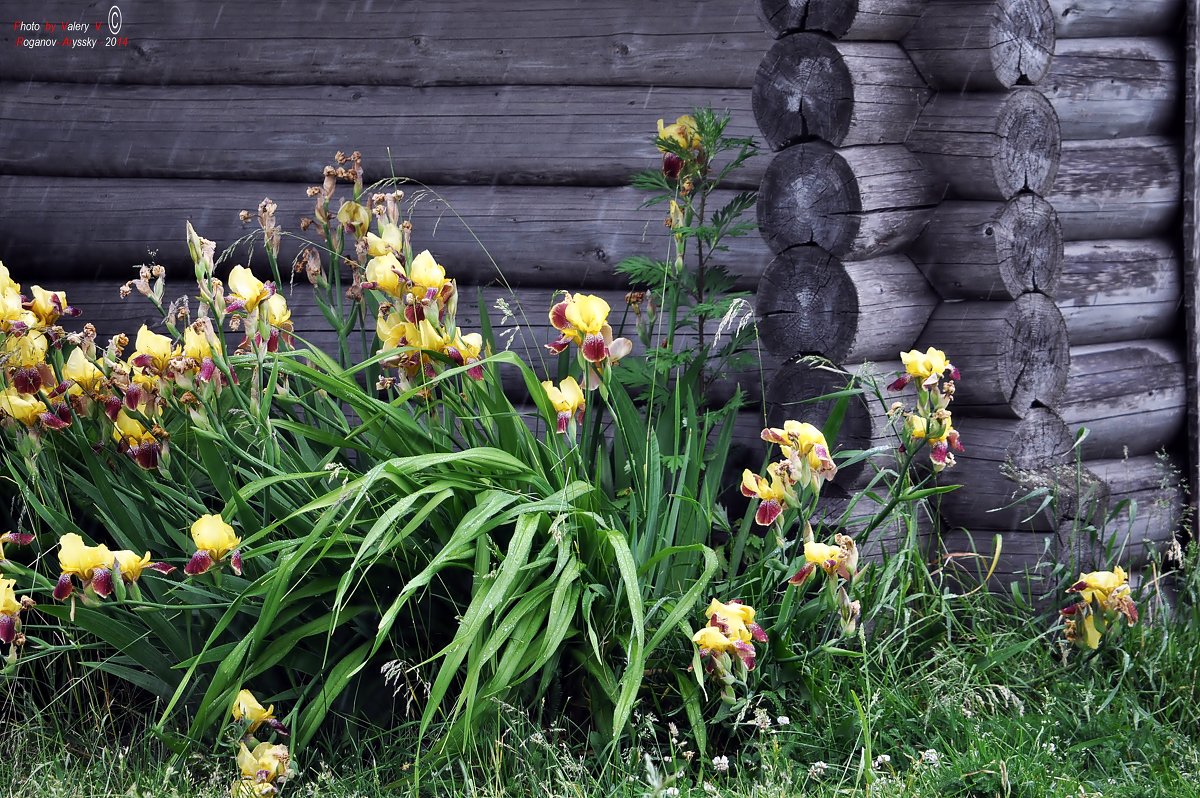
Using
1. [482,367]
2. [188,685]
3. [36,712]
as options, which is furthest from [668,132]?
[36,712]

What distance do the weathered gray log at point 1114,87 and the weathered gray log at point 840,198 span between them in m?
0.70

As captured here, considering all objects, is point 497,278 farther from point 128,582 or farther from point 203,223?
point 128,582

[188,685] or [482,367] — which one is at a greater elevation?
[482,367]

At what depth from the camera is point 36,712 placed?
237 centimetres

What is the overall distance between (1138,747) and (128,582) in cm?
193

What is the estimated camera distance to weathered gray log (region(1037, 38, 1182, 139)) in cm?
330

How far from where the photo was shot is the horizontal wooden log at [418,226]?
357 centimetres

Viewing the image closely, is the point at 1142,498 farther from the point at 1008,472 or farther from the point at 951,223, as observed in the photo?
the point at 951,223

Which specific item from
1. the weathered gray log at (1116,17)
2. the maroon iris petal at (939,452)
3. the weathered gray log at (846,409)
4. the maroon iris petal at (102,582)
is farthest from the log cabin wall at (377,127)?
the maroon iris petal at (102,582)

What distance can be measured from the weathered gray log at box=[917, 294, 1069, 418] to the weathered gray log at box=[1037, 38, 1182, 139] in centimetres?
68

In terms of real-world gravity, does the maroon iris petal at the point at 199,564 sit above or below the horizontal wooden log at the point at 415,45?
below

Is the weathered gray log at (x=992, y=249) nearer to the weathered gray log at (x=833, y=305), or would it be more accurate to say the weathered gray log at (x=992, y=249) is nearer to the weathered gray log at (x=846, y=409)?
the weathered gray log at (x=833, y=305)

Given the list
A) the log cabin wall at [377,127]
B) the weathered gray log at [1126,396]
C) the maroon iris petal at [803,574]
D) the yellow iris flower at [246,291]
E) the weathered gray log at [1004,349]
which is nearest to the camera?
the yellow iris flower at [246,291]

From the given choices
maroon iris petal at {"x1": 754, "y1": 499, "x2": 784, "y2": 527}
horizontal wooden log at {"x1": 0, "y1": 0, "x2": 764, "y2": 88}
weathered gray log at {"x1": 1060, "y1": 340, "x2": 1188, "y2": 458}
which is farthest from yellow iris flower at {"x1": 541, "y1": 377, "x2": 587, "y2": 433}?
weathered gray log at {"x1": 1060, "y1": 340, "x2": 1188, "y2": 458}
